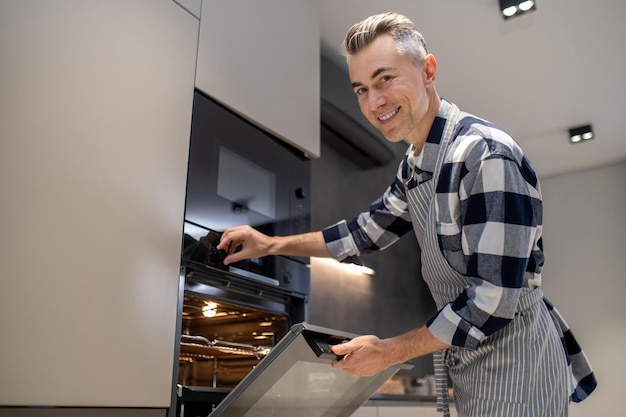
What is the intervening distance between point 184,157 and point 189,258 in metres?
0.25

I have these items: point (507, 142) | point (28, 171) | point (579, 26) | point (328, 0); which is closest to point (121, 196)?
point (28, 171)

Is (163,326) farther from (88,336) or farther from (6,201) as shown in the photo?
(6,201)

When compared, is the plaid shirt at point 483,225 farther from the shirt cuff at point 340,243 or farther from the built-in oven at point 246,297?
the shirt cuff at point 340,243

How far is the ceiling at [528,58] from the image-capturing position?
266cm

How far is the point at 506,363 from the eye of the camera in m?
1.17

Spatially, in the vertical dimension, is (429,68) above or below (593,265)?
below

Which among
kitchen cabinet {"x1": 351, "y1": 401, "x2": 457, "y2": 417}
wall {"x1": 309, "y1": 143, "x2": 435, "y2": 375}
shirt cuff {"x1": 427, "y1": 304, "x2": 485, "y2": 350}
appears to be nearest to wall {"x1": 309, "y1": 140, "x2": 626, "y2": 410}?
wall {"x1": 309, "y1": 143, "x2": 435, "y2": 375}

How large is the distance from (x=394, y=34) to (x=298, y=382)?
84 cm

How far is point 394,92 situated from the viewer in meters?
1.33

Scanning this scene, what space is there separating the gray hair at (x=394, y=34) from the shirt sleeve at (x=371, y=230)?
0.41 metres

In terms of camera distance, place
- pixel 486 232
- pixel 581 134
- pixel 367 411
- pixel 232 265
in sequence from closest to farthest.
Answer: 1. pixel 486 232
2. pixel 232 265
3. pixel 367 411
4. pixel 581 134

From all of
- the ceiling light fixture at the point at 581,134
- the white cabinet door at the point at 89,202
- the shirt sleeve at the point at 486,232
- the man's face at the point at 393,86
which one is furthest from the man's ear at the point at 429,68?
the ceiling light fixture at the point at 581,134

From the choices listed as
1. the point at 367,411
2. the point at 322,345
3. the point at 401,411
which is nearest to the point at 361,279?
the point at 401,411

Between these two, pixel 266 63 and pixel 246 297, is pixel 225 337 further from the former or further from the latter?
pixel 266 63
